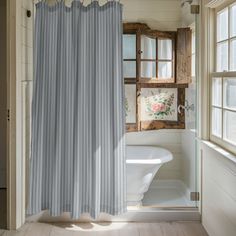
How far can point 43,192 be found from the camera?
3.69m

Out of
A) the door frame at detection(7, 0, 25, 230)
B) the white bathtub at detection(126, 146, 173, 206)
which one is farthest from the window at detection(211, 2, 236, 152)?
the door frame at detection(7, 0, 25, 230)

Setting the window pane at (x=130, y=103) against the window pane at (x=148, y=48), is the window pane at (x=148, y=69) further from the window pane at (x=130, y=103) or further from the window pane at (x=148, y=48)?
the window pane at (x=130, y=103)

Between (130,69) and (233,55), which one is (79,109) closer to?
(130,69)

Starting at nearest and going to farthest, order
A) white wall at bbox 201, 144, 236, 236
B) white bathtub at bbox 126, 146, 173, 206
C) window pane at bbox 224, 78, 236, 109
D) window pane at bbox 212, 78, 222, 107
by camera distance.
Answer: white wall at bbox 201, 144, 236, 236 < window pane at bbox 224, 78, 236, 109 < window pane at bbox 212, 78, 222, 107 < white bathtub at bbox 126, 146, 173, 206

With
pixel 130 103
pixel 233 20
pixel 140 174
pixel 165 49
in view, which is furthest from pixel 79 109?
pixel 233 20

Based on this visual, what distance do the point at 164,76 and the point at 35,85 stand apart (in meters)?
1.52

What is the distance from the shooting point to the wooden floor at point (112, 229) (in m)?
3.53

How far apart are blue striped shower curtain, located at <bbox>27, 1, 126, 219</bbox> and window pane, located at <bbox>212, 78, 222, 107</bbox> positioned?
32.3 inches

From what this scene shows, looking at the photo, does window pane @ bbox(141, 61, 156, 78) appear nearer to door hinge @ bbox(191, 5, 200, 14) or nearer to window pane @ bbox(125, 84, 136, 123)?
window pane @ bbox(125, 84, 136, 123)

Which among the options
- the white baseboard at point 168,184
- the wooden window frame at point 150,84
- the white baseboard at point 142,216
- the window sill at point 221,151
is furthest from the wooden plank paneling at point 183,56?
the white baseboard at point 142,216

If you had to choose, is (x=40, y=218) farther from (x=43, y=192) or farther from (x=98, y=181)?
(x=98, y=181)

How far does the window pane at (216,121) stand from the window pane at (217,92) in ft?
0.20

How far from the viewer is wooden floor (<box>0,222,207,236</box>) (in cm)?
353

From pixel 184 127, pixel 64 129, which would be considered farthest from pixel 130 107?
pixel 64 129
